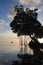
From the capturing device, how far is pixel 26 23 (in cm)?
3578

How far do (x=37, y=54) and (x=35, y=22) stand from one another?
5.13 m

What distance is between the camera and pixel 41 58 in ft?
114

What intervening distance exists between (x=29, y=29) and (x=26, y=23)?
122 cm

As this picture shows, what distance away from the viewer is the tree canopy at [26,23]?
35125 millimetres

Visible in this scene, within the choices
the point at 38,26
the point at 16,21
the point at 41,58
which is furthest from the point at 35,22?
the point at 41,58

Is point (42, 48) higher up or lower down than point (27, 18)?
lower down

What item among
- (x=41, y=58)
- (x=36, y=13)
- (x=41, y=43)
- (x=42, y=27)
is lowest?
(x=41, y=58)

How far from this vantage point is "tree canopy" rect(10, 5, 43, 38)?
1383 inches

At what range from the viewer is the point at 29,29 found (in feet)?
115

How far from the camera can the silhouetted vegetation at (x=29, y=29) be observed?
34.4 meters

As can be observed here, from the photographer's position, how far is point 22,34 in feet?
117

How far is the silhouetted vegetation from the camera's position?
34.4 m

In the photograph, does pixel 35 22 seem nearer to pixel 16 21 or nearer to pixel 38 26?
pixel 38 26

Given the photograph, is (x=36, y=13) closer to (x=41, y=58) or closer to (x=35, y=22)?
(x=35, y=22)
